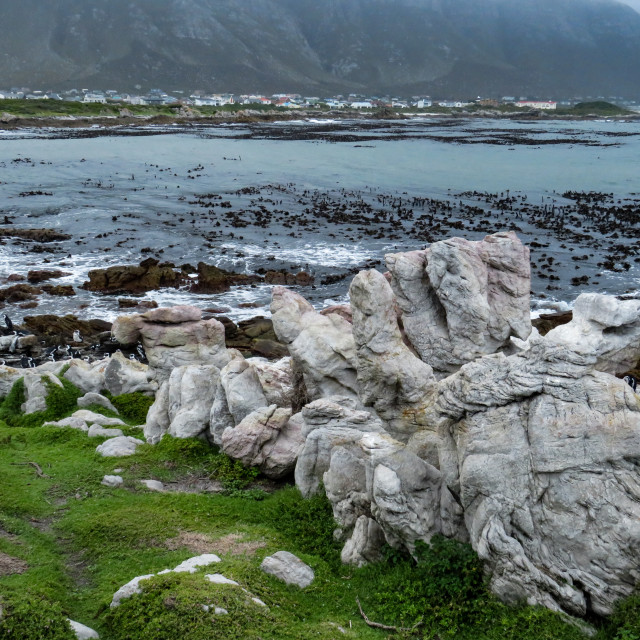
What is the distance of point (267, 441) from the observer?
619 inches

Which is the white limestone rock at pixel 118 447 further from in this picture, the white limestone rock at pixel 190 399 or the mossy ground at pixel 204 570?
the white limestone rock at pixel 190 399

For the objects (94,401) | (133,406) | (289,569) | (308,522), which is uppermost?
(289,569)

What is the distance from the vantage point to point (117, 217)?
59625mm

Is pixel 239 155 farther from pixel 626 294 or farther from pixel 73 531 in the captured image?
pixel 73 531

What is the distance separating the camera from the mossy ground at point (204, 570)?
949 cm

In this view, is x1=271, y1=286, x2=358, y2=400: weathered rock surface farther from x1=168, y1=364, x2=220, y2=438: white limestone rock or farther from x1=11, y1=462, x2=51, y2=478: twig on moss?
x1=11, y1=462, x2=51, y2=478: twig on moss

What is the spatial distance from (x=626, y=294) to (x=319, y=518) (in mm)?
31196

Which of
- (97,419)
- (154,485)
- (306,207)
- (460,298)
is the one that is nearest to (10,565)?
(154,485)

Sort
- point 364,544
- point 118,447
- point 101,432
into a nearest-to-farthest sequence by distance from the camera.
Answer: point 364,544
point 118,447
point 101,432

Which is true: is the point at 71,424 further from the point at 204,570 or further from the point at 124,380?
the point at 204,570

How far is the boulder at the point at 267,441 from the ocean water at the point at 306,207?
67.9ft

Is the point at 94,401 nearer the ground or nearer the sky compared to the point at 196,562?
nearer the ground

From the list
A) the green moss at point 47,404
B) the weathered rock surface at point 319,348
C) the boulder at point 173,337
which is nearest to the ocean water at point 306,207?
the boulder at point 173,337

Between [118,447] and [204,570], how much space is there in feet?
21.9
